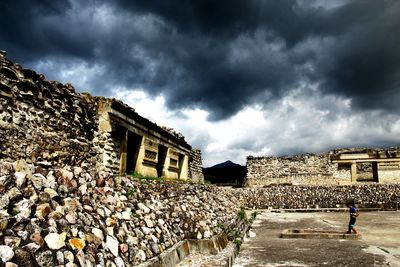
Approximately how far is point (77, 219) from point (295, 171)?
25.3 metres

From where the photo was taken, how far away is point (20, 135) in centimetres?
513

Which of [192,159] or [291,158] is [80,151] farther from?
[291,158]

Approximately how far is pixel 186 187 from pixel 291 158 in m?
20.5

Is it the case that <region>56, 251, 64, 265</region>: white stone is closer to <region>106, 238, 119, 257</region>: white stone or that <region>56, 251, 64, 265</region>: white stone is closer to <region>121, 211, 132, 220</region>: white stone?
<region>106, 238, 119, 257</region>: white stone

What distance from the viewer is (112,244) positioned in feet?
11.9

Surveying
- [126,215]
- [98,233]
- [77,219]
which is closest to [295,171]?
[126,215]

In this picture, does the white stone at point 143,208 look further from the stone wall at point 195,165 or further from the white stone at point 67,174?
the stone wall at point 195,165

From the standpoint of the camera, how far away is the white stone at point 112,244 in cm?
357

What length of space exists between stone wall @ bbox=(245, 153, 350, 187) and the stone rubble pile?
21.5 metres

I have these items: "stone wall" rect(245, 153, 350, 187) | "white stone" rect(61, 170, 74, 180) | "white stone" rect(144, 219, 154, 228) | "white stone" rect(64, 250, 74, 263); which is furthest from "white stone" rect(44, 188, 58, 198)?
"stone wall" rect(245, 153, 350, 187)

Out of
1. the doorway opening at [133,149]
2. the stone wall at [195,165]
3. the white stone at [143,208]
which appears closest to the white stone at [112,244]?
the white stone at [143,208]

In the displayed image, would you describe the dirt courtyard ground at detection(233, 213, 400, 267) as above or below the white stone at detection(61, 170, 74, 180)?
below

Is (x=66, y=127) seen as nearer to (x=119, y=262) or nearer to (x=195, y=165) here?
(x=119, y=262)

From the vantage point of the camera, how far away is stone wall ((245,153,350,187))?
1013 inches
